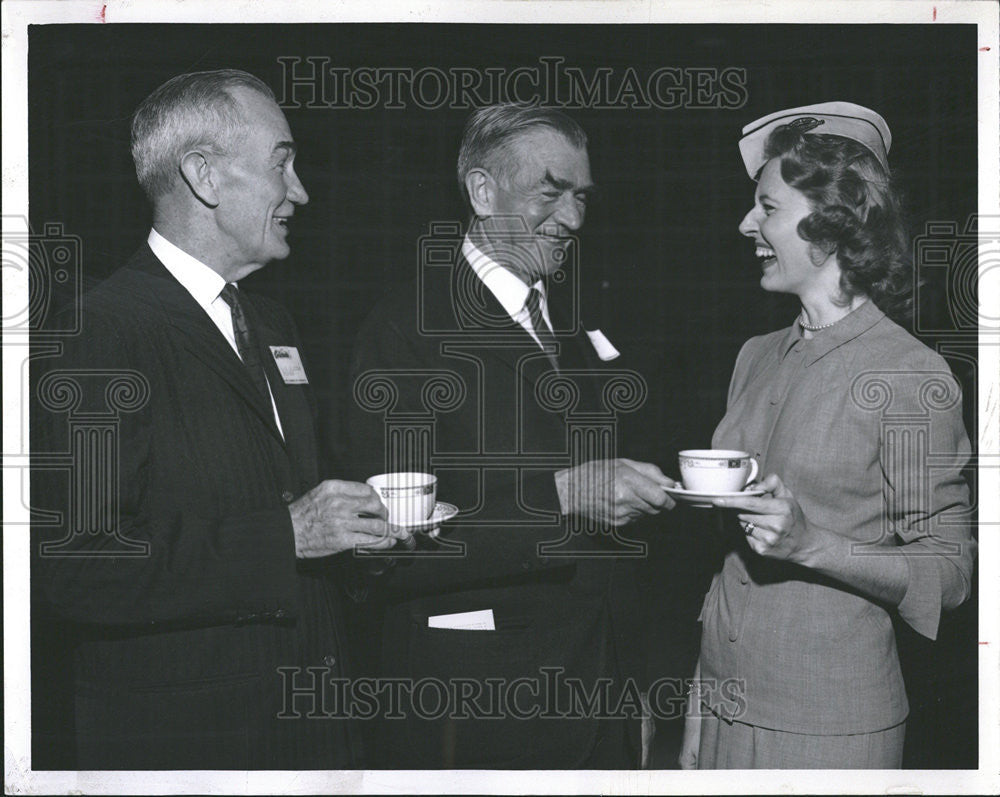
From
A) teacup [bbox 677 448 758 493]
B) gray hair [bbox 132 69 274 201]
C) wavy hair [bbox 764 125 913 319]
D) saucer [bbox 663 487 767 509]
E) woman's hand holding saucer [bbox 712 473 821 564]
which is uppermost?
gray hair [bbox 132 69 274 201]

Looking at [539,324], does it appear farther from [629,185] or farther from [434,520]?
[434,520]

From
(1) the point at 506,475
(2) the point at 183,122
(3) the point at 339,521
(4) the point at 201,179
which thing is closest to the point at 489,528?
(1) the point at 506,475

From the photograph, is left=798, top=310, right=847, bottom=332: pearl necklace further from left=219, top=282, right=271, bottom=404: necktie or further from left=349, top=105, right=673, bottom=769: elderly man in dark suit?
left=219, top=282, right=271, bottom=404: necktie

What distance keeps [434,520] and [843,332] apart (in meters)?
0.88

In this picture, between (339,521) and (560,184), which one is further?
(560,184)

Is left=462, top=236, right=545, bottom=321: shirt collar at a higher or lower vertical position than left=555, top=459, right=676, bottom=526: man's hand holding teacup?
higher

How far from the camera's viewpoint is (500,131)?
1.87 m

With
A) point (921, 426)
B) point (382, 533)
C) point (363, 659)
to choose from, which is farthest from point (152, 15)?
point (921, 426)

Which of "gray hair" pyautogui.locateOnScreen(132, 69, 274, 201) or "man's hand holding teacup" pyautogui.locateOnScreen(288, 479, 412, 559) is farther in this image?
"gray hair" pyautogui.locateOnScreen(132, 69, 274, 201)

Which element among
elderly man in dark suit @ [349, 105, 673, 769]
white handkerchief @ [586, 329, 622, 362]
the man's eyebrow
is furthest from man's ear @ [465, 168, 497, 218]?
white handkerchief @ [586, 329, 622, 362]

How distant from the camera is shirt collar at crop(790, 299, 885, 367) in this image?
5.53 ft

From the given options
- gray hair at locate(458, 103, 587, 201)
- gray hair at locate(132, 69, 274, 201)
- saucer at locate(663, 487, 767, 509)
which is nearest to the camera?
saucer at locate(663, 487, 767, 509)

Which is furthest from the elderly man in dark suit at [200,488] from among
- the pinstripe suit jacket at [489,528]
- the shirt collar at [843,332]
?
the shirt collar at [843,332]

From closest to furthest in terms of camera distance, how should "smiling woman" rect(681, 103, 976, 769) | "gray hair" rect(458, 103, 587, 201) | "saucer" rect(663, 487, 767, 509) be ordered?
"saucer" rect(663, 487, 767, 509)
"smiling woman" rect(681, 103, 976, 769)
"gray hair" rect(458, 103, 587, 201)
